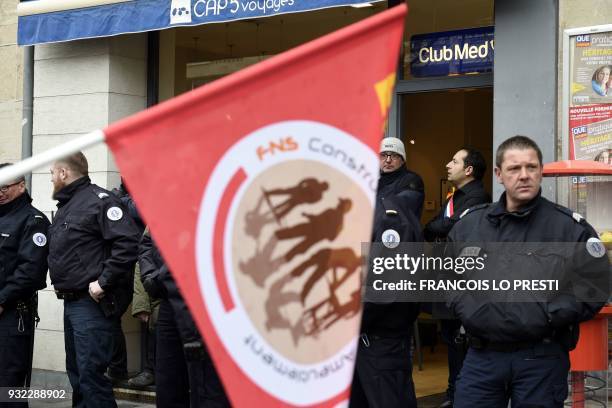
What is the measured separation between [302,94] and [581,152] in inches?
177

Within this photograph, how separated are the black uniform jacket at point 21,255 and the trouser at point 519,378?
3.70 meters

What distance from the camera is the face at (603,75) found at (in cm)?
666

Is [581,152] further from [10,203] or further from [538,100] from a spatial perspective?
[10,203]

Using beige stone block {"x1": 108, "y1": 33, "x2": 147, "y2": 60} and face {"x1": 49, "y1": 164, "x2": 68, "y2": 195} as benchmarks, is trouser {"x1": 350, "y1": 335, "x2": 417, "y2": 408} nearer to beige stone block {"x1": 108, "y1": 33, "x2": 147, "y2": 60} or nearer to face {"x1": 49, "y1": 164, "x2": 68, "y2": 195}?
face {"x1": 49, "y1": 164, "x2": 68, "y2": 195}

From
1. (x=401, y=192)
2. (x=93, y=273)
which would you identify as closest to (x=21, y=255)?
(x=93, y=273)

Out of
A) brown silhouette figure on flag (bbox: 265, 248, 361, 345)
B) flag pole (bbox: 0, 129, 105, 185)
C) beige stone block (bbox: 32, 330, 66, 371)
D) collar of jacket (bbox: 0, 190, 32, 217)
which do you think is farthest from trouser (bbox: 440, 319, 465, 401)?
flag pole (bbox: 0, 129, 105, 185)

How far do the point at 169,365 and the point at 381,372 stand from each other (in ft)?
4.41

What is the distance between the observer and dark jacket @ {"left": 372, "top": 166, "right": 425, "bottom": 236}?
5801 millimetres

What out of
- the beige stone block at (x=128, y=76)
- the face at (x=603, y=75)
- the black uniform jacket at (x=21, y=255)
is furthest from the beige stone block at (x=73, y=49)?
the face at (x=603, y=75)

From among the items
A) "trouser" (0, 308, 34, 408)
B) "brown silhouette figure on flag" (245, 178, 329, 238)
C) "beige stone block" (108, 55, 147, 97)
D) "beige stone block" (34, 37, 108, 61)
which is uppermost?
"beige stone block" (34, 37, 108, 61)

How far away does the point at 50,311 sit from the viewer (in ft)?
30.7

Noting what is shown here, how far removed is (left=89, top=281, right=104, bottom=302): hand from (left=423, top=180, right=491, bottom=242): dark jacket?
230 centimetres

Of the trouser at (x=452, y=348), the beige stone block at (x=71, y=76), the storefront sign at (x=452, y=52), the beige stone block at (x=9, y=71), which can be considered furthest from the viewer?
the beige stone block at (x=9, y=71)

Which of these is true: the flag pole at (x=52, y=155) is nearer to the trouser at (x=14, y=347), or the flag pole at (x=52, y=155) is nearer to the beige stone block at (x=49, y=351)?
the trouser at (x=14, y=347)
